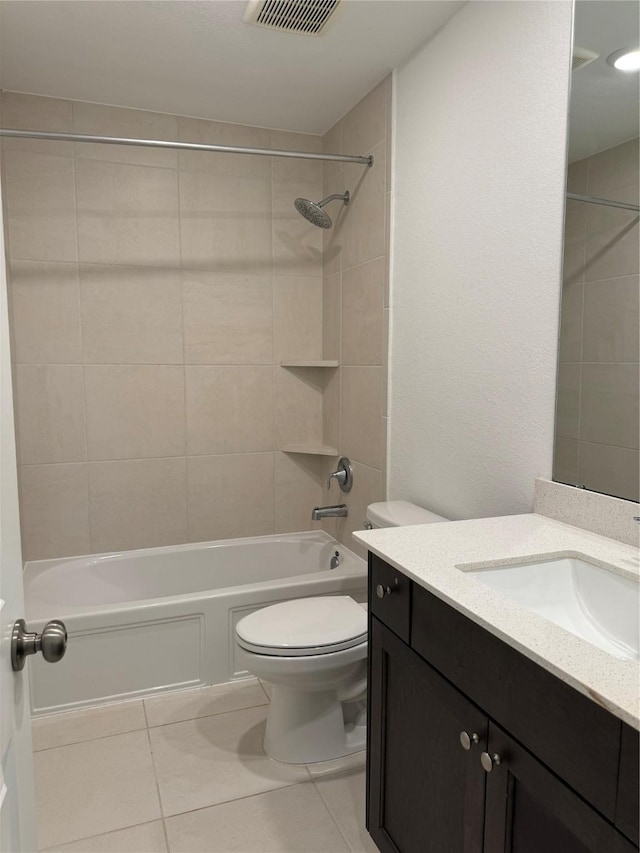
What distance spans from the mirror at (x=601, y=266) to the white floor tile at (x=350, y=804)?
1.13 meters

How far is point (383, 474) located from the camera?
2.51 m

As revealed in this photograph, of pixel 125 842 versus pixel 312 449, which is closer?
Result: pixel 125 842

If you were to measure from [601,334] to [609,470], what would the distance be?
0.33 m

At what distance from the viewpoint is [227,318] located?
9.71 ft

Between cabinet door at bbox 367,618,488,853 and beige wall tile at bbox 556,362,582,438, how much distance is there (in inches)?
27.2

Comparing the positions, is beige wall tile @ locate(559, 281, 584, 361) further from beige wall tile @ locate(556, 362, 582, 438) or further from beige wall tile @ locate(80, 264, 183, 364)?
beige wall tile @ locate(80, 264, 183, 364)

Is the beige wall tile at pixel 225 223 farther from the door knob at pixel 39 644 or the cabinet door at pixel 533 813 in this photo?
the cabinet door at pixel 533 813

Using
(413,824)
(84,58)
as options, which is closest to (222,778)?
(413,824)

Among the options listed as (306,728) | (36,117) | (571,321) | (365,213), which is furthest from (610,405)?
(36,117)

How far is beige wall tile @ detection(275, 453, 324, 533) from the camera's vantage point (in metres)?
3.15

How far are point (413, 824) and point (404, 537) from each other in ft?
2.02

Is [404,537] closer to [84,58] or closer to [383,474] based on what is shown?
[383,474]

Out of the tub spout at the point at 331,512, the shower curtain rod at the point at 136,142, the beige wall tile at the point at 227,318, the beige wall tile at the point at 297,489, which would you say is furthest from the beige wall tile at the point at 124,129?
the tub spout at the point at 331,512

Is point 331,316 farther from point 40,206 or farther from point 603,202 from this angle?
Result: point 603,202
